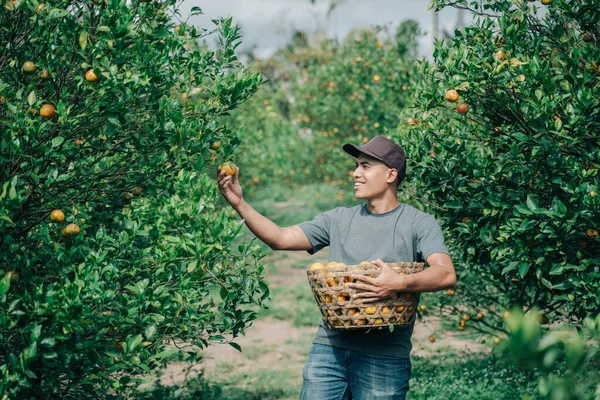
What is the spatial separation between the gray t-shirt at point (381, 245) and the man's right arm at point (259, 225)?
167 mm

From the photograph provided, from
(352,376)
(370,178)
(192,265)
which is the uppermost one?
(370,178)

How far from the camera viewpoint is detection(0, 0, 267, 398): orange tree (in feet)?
9.64

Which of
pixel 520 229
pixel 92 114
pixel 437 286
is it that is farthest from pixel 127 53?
pixel 520 229

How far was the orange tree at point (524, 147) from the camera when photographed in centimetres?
346

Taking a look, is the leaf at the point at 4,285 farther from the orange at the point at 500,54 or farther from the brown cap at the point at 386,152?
the orange at the point at 500,54

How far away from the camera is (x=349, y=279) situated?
9.73ft

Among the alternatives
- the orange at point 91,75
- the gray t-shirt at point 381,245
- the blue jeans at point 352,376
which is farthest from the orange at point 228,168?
the blue jeans at point 352,376

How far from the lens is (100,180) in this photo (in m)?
3.51

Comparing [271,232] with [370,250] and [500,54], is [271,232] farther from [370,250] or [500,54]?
[500,54]

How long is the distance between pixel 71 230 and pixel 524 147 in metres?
2.24

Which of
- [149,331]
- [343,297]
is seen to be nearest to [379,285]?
[343,297]

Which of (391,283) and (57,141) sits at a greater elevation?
(57,141)

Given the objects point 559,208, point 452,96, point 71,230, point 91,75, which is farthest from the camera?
point 452,96

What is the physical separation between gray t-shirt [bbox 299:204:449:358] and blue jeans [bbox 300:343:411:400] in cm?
4
